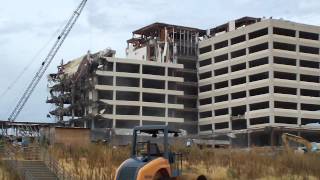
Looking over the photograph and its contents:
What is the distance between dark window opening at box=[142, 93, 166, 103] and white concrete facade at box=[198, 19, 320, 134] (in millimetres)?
9672

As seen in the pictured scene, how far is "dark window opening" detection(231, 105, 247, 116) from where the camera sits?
102000mm

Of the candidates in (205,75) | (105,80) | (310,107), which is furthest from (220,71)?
(105,80)

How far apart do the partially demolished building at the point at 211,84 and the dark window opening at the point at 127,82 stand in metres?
0.20

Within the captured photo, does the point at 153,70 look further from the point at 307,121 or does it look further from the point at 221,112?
the point at 307,121

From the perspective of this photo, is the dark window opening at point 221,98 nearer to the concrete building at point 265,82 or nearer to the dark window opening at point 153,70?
the concrete building at point 265,82

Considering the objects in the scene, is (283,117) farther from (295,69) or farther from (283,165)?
(283,165)

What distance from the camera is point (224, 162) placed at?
101ft

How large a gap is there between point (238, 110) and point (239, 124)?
8.74ft

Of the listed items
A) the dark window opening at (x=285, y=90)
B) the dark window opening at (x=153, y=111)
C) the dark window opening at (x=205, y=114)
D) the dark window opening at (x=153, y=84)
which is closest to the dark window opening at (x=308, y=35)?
the dark window opening at (x=285, y=90)

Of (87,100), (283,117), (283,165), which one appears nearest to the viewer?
(283,165)

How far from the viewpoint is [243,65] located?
10450cm

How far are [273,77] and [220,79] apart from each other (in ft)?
47.0

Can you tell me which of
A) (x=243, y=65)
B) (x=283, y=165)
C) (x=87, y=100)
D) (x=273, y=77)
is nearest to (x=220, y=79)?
(x=243, y=65)

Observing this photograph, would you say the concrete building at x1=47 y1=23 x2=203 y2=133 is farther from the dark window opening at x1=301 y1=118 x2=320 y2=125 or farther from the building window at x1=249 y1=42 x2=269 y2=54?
the dark window opening at x1=301 y1=118 x2=320 y2=125
